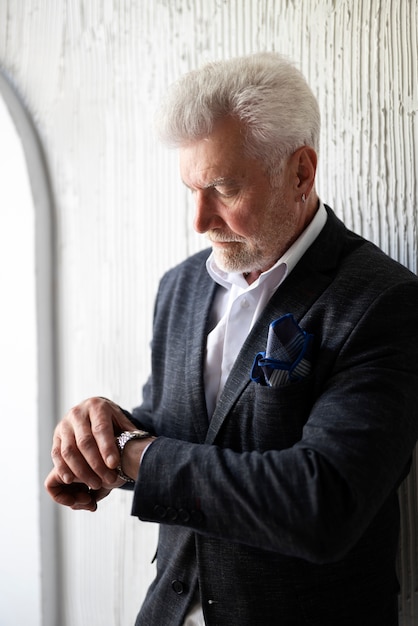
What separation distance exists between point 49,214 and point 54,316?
11.2 inches

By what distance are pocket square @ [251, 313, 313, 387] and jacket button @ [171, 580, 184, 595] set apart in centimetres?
42

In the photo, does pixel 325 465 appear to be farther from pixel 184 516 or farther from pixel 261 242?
pixel 261 242

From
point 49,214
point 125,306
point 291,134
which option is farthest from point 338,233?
point 49,214

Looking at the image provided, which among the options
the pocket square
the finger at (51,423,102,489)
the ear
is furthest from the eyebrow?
the finger at (51,423,102,489)

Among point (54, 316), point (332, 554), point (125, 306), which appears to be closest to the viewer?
point (332, 554)

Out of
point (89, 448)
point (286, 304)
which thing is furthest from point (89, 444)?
point (286, 304)

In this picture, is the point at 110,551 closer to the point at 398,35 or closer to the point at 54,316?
the point at 54,316

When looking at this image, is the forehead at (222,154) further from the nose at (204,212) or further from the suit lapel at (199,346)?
the suit lapel at (199,346)

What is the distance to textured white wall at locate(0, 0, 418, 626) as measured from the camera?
1.38 metres

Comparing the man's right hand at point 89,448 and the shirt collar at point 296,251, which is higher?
the shirt collar at point 296,251

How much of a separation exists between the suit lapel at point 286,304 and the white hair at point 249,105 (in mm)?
172

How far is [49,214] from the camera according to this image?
6.20ft

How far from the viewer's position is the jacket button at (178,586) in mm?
1236

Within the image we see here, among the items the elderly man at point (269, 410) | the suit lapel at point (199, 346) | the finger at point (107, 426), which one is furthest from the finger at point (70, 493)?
the suit lapel at point (199, 346)
